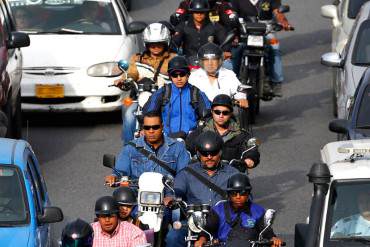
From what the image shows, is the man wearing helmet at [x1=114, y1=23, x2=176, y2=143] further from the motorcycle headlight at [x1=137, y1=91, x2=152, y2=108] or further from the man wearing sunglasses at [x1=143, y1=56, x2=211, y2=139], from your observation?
the man wearing sunglasses at [x1=143, y1=56, x2=211, y2=139]

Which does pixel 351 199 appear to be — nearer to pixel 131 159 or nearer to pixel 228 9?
pixel 131 159

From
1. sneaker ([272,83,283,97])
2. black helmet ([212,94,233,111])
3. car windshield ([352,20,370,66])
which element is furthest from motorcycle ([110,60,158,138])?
sneaker ([272,83,283,97])

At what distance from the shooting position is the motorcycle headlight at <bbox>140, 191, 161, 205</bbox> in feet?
44.5

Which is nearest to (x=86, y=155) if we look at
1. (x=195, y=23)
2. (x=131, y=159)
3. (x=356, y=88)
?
(x=195, y=23)

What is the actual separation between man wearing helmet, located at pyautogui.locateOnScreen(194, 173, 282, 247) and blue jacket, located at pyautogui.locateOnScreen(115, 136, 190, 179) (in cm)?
170

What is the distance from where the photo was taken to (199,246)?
13195 millimetres

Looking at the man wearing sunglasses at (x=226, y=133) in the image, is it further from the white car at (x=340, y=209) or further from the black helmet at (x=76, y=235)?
the black helmet at (x=76, y=235)

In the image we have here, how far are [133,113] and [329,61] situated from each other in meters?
2.77

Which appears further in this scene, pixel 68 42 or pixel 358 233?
pixel 68 42

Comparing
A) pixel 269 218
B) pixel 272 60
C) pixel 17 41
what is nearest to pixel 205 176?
pixel 269 218

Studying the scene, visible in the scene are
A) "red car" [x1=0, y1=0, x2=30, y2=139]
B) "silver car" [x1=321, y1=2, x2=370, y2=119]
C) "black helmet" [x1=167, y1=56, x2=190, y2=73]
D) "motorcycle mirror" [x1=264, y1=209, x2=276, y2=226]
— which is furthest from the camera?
"red car" [x1=0, y1=0, x2=30, y2=139]

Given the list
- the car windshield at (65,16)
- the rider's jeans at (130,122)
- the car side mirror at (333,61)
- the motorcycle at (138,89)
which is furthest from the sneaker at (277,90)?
the rider's jeans at (130,122)

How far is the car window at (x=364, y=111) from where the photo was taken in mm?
16438

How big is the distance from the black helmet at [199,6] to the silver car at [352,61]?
6.12ft
